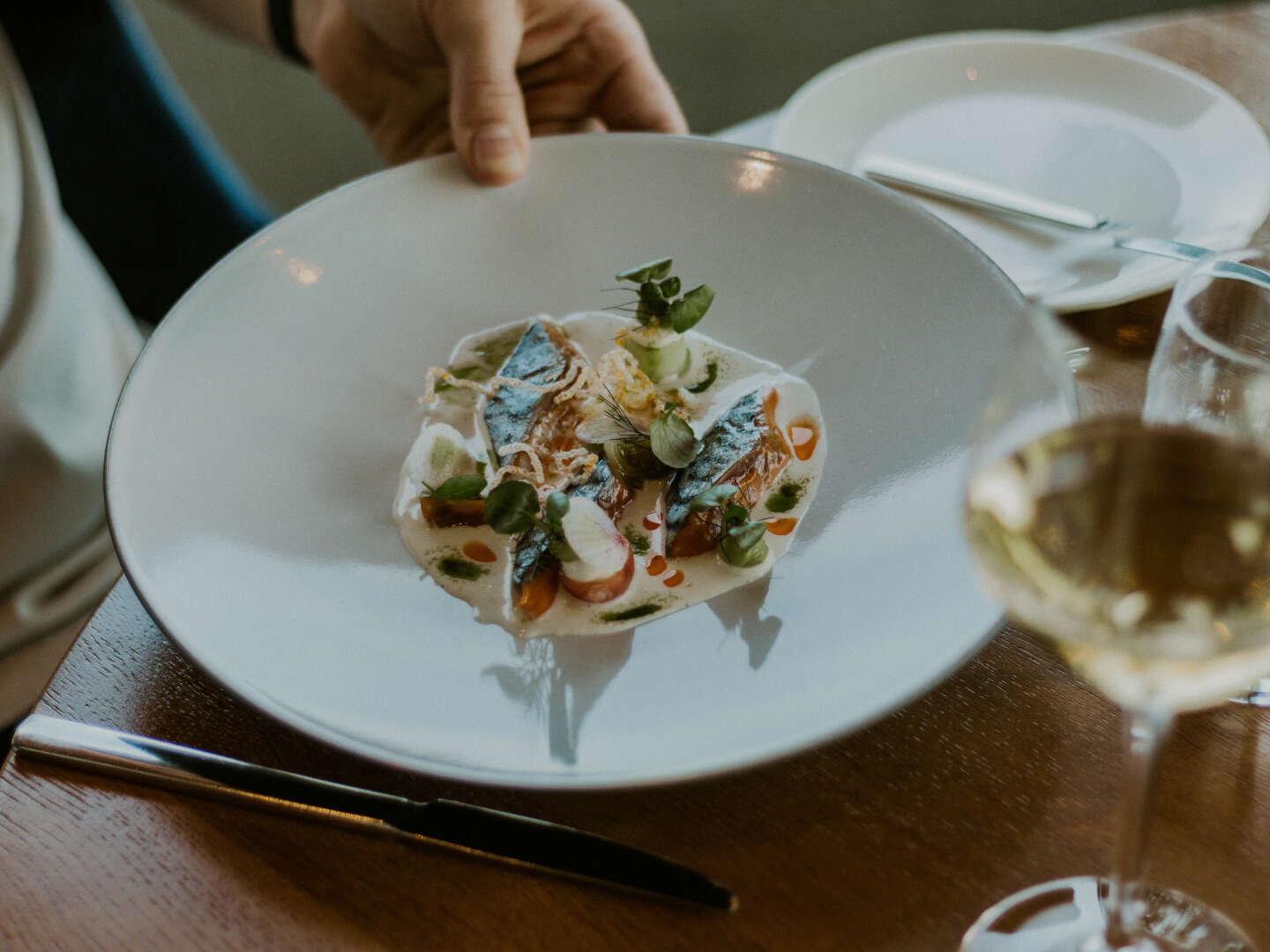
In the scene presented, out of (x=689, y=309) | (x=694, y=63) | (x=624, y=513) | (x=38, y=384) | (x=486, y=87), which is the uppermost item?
(x=486, y=87)

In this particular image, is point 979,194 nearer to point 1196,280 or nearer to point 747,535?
point 1196,280

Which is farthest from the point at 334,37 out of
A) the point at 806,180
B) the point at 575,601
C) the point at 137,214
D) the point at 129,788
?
the point at 129,788

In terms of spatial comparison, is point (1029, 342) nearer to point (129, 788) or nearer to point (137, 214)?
point (129, 788)

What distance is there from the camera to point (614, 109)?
163 centimetres

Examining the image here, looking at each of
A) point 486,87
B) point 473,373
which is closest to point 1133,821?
point 473,373

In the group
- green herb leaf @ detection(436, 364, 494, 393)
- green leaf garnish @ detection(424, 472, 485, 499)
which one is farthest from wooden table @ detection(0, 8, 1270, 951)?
green herb leaf @ detection(436, 364, 494, 393)

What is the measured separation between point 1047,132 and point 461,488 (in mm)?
982

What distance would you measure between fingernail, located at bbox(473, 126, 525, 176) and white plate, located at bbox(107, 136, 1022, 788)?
0.10 feet

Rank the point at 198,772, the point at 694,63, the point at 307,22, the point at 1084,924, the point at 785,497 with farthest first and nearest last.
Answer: the point at 694,63 < the point at 307,22 < the point at 785,497 < the point at 198,772 < the point at 1084,924

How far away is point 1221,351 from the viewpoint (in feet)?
2.41

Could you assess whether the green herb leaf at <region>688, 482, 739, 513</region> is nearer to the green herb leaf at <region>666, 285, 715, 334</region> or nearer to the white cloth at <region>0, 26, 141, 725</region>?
the green herb leaf at <region>666, 285, 715, 334</region>

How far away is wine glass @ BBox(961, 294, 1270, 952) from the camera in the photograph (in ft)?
1.71

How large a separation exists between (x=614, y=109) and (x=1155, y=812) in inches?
48.5

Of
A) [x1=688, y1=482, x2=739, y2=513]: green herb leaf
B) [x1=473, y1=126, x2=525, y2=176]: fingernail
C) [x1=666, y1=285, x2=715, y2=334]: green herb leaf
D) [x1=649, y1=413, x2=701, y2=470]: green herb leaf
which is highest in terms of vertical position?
[x1=473, y1=126, x2=525, y2=176]: fingernail
